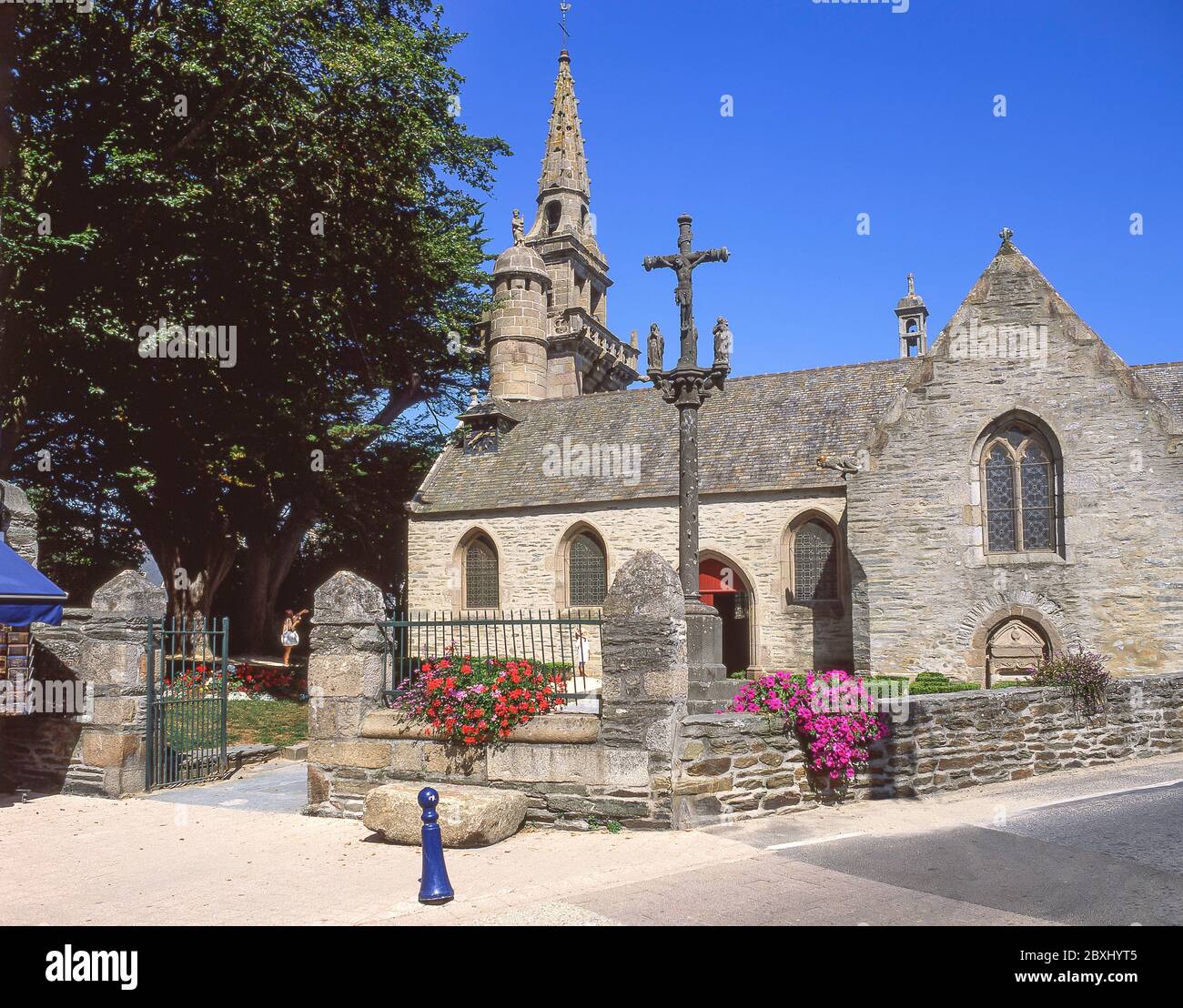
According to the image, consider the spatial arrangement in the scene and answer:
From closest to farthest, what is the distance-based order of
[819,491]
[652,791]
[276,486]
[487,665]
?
[652,791], [487,665], [819,491], [276,486]

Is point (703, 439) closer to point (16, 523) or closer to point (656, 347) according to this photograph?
point (656, 347)

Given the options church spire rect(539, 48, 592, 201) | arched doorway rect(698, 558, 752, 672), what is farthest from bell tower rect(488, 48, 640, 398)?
arched doorway rect(698, 558, 752, 672)

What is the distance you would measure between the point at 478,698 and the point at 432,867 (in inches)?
105

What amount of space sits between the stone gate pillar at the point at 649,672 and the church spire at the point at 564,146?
1434 inches

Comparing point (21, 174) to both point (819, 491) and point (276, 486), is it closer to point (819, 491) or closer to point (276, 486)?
point (276, 486)

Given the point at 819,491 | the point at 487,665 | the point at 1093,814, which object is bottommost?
the point at 1093,814

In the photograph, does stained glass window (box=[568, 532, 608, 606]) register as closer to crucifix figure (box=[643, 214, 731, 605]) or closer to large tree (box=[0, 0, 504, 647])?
large tree (box=[0, 0, 504, 647])

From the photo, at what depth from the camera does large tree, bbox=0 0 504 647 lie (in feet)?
56.4

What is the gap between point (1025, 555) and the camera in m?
17.5

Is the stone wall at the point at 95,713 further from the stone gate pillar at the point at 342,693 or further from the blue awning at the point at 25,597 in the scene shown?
the stone gate pillar at the point at 342,693

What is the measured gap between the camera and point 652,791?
862 centimetres
